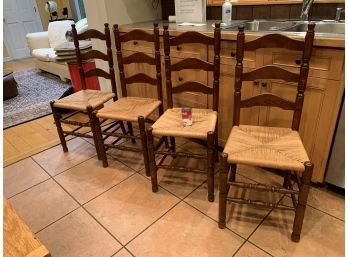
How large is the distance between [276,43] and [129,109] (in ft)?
3.36

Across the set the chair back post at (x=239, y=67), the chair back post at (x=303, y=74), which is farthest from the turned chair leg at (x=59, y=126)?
the chair back post at (x=303, y=74)

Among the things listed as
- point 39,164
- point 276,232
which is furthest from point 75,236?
point 276,232

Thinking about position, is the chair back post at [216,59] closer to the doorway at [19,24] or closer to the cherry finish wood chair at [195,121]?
the cherry finish wood chair at [195,121]

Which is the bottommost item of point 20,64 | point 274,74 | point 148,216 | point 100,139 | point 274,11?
point 148,216

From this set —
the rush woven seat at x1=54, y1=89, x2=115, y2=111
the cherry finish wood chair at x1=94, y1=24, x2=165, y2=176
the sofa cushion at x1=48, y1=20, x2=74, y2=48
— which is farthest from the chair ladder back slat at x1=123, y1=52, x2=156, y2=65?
the sofa cushion at x1=48, y1=20, x2=74, y2=48

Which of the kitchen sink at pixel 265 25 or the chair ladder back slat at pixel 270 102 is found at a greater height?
the kitchen sink at pixel 265 25

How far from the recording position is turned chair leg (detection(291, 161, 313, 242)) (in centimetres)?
116

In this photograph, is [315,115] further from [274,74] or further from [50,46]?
[50,46]

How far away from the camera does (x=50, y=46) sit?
441cm

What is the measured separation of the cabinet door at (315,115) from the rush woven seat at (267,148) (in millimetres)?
164

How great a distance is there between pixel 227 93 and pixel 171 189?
0.74 m

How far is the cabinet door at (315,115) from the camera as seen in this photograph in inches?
55.3

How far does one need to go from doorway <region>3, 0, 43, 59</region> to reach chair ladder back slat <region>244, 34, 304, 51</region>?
586 centimetres

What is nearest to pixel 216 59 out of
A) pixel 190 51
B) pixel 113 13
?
pixel 190 51
